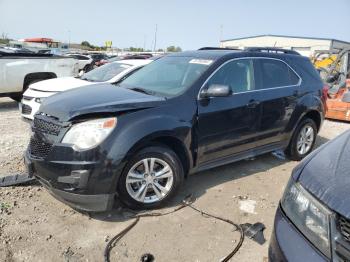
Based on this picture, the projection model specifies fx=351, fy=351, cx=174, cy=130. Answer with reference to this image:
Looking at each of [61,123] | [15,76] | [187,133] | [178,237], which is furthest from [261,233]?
[15,76]

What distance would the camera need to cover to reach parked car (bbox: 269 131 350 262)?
69.9 inches

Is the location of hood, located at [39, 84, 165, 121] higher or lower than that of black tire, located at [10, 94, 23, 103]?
higher

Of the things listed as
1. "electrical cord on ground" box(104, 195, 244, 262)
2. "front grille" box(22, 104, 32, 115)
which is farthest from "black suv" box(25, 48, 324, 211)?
"front grille" box(22, 104, 32, 115)

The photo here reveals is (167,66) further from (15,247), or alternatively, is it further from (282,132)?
(15,247)

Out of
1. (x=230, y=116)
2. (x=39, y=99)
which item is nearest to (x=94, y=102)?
(x=230, y=116)

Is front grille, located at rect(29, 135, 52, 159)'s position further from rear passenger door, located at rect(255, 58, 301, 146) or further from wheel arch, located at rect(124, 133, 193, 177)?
rear passenger door, located at rect(255, 58, 301, 146)

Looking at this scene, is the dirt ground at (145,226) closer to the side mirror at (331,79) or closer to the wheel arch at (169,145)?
the wheel arch at (169,145)

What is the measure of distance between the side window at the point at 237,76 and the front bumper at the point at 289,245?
2.44 m

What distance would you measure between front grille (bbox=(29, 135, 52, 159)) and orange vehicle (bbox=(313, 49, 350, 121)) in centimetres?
780

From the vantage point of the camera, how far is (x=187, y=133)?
399cm

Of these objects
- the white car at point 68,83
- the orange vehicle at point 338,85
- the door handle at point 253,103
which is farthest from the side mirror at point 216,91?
the orange vehicle at point 338,85

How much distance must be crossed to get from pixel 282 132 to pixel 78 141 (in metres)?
3.21

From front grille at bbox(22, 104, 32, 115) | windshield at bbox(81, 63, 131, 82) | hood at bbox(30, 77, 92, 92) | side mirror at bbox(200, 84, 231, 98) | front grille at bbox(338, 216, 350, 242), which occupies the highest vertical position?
side mirror at bbox(200, 84, 231, 98)

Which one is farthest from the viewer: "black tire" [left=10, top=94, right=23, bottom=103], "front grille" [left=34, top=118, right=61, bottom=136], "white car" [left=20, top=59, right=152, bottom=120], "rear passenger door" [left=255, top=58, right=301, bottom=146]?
"black tire" [left=10, top=94, right=23, bottom=103]
